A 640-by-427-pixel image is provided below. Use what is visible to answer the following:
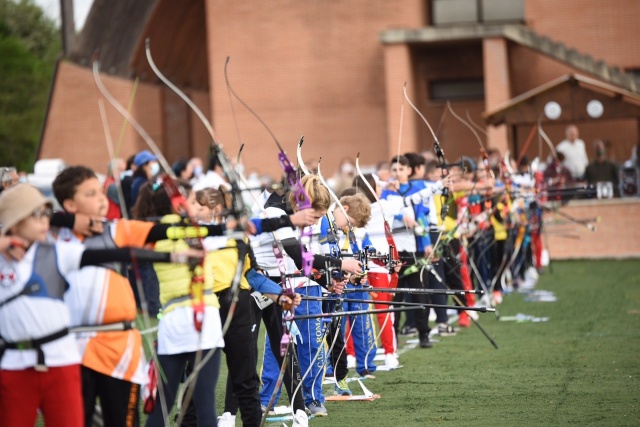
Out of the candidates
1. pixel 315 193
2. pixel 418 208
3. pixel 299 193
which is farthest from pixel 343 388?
pixel 418 208

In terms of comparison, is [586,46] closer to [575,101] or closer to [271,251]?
[575,101]

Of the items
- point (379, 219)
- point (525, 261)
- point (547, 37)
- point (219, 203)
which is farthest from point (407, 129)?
point (219, 203)

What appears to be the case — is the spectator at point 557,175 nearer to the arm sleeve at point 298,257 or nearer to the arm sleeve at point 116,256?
the arm sleeve at point 298,257

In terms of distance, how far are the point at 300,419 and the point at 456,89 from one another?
76.0 ft

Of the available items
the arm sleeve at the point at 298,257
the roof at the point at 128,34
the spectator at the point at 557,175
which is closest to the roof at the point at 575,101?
the spectator at the point at 557,175

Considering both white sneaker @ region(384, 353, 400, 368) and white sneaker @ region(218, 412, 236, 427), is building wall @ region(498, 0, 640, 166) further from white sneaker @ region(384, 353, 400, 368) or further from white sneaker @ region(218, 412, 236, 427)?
white sneaker @ region(218, 412, 236, 427)

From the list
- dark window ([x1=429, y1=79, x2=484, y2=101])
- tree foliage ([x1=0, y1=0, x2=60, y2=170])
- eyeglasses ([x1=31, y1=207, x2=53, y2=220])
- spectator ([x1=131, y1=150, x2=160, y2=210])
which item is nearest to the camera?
eyeglasses ([x1=31, y1=207, x2=53, y2=220])

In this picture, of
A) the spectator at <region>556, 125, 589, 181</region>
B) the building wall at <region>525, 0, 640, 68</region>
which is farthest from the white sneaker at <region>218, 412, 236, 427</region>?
the building wall at <region>525, 0, 640, 68</region>

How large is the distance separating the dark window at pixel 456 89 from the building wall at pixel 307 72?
146 centimetres

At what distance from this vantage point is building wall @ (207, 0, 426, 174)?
29.8m

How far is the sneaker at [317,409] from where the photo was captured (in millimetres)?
8578

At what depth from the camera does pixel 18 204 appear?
5.65m

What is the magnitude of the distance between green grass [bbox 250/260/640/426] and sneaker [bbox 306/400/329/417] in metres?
0.07

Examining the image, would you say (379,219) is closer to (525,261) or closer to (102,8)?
(525,261)
